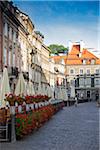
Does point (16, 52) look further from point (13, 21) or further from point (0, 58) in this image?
point (0, 58)

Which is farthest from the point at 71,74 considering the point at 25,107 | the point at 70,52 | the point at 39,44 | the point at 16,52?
the point at 25,107

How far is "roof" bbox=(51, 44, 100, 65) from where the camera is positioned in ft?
329

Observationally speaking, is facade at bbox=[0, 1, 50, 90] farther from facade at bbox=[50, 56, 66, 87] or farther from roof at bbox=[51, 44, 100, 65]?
roof at bbox=[51, 44, 100, 65]

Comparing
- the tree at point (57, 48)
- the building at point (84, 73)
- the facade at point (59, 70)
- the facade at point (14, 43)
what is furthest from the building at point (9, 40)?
the tree at point (57, 48)

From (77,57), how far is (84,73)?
4.72 m

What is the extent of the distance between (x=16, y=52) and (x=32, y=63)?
15.8m

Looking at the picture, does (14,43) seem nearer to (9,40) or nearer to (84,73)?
(9,40)

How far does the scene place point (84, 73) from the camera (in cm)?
10062

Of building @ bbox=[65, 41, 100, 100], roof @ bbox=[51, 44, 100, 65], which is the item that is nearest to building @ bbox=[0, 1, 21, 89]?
roof @ bbox=[51, 44, 100, 65]

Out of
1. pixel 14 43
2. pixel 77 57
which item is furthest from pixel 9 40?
pixel 77 57

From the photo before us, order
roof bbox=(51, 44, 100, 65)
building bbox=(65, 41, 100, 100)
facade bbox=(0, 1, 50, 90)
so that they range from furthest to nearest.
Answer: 1. roof bbox=(51, 44, 100, 65)
2. building bbox=(65, 41, 100, 100)
3. facade bbox=(0, 1, 50, 90)

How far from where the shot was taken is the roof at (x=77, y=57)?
329 feet

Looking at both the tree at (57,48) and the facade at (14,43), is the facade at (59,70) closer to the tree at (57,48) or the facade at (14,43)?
the tree at (57,48)

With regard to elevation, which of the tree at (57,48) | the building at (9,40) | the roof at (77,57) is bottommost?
the building at (9,40)
